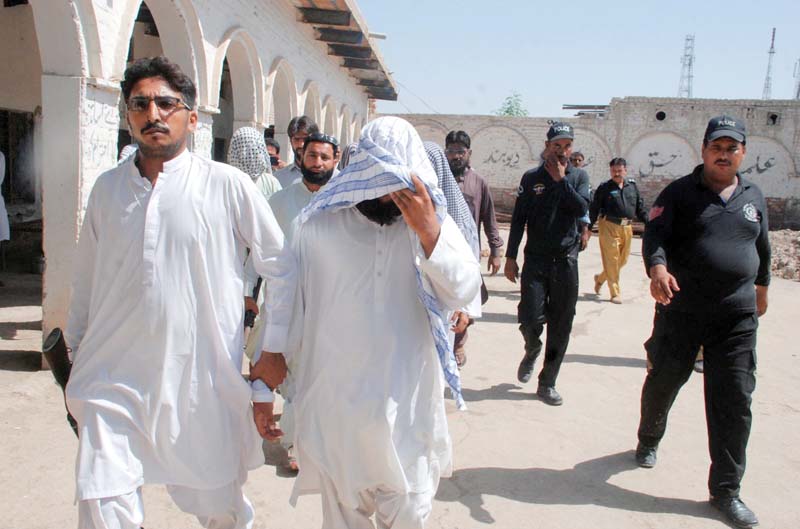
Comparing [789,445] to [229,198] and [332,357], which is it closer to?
[332,357]

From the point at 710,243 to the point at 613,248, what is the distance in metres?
5.80

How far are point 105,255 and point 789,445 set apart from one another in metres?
4.00

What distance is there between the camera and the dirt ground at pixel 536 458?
10.2 feet

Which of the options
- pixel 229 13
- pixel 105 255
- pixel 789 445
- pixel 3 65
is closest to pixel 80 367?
pixel 105 255

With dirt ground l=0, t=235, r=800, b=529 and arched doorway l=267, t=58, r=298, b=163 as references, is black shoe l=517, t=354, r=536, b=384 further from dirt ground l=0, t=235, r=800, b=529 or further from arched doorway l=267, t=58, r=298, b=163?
arched doorway l=267, t=58, r=298, b=163

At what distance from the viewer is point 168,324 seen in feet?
6.71

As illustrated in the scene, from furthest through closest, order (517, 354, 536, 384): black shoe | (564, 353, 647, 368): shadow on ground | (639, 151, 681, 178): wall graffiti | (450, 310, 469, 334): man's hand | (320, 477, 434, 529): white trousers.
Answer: (639, 151, 681, 178): wall graffiti, (564, 353, 647, 368): shadow on ground, (517, 354, 536, 384): black shoe, (450, 310, 469, 334): man's hand, (320, 477, 434, 529): white trousers

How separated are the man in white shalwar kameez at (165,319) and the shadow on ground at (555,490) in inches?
56.0

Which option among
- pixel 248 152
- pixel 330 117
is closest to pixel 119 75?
pixel 248 152

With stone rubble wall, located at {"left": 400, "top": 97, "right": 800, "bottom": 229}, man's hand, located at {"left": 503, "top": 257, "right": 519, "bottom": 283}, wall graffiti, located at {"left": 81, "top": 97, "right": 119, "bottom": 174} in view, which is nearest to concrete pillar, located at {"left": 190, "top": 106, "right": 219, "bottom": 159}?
wall graffiti, located at {"left": 81, "top": 97, "right": 119, "bottom": 174}

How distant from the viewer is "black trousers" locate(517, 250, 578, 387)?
4.62 m

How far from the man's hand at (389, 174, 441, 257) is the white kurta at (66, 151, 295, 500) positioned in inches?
17.4

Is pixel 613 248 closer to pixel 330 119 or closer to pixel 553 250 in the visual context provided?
pixel 553 250

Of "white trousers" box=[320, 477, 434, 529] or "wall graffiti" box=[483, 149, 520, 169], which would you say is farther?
"wall graffiti" box=[483, 149, 520, 169]
